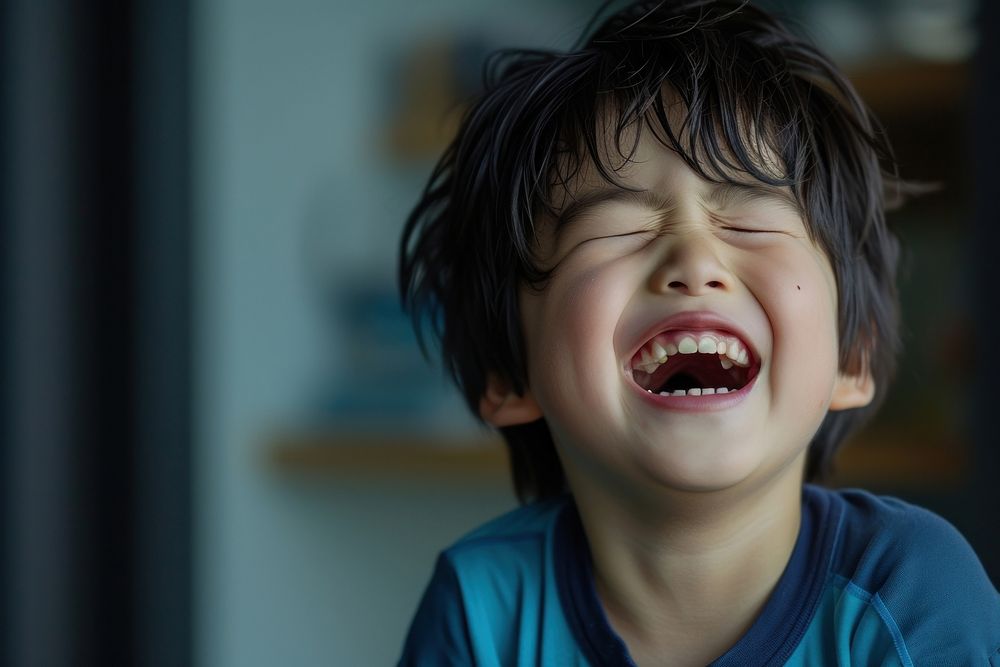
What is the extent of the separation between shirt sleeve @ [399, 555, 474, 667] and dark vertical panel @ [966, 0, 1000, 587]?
51cm

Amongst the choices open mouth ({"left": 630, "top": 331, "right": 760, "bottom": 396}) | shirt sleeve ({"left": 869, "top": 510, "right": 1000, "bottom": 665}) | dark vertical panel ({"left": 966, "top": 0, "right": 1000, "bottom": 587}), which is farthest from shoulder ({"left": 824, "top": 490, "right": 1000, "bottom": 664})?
dark vertical panel ({"left": 966, "top": 0, "right": 1000, "bottom": 587})

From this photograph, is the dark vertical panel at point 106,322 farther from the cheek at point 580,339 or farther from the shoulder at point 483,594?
the cheek at point 580,339

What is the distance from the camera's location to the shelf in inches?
57.0

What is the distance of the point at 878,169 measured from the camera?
691 mm

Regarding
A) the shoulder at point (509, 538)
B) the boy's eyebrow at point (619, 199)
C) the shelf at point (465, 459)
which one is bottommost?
the shelf at point (465, 459)

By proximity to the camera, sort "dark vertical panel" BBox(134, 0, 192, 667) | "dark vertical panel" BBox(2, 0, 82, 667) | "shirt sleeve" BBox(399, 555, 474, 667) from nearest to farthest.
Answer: "shirt sleeve" BBox(399, 555, 474, 667)
"dark vertical panel" BBox(2, 0, 82, 667)
"dark vertical panel" BBox(134, 0, 192, 667)

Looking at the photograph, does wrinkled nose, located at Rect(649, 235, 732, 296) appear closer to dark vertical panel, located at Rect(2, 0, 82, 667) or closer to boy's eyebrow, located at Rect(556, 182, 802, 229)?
boy's eyebrow, located at Rect(556, 182, 802, 229)

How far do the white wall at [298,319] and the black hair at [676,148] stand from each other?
1.02 meters

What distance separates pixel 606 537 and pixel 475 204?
0.23 m

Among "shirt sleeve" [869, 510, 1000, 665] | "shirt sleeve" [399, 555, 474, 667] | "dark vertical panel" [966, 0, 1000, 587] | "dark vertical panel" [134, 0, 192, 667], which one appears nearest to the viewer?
"shirt sleeve" [869, 510, 1000, 665]

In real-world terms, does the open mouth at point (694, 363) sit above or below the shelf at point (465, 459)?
above

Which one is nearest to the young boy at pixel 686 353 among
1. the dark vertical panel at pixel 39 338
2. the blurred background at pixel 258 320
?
the blurred background at pixel 258 320

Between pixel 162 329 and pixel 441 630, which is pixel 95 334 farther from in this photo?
pixel 441 630

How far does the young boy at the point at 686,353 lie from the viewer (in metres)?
0.57
